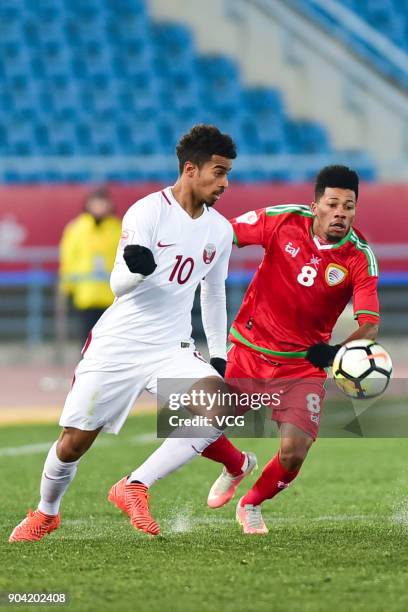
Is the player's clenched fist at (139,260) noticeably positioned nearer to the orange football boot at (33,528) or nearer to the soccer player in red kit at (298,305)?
the soccer player in red kit at (298,305)

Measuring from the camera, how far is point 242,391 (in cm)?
656

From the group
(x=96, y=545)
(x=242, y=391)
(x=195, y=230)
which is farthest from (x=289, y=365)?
(x=96, y=545)

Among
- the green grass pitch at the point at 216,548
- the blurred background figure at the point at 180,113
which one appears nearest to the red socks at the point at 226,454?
the green grass pitch at the point at 216,548

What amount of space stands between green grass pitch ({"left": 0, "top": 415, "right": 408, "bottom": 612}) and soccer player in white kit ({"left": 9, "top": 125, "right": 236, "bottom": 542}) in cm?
30

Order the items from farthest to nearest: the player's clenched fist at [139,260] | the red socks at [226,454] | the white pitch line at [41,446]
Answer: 1. the white pitch line at [41,446]
2. the red socks at [226,454]
3. the player's clenched fist at [139,260]

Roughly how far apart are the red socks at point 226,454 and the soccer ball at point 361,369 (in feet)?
3.06

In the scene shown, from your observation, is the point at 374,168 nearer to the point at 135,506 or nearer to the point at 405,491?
the point at 405,491

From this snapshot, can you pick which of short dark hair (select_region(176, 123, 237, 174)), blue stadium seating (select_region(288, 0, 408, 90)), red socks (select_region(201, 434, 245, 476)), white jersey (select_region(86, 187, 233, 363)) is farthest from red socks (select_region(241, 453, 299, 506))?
blue stadium seating (select_region(288, 0, 408, 90))

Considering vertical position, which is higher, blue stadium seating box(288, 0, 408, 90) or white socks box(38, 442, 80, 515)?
blue stadium seating box(288, 0, 408, 90)

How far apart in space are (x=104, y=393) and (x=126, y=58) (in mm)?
12441

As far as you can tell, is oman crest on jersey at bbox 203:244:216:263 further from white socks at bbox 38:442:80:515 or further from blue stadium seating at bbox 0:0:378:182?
→ blue stadium seating at bbox 0:0:378:182

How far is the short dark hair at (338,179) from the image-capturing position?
6270mm

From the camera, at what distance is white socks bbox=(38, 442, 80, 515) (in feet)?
20.1

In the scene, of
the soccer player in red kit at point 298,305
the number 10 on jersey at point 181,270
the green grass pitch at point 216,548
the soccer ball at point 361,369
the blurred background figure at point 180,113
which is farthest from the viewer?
the blurred background figure at point 180,113
